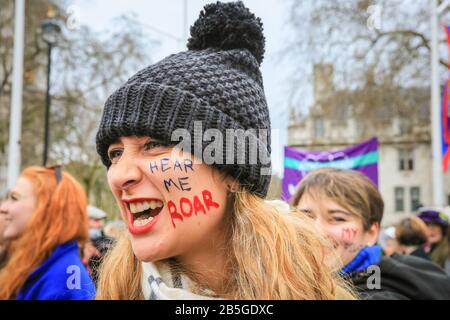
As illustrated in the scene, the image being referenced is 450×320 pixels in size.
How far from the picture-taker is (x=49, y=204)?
2.47m

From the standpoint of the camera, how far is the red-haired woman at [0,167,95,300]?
2.25 metres

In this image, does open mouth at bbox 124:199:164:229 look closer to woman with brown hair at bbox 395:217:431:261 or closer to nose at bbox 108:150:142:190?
nose at bbox 108:150:142:190

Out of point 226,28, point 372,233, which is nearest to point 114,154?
point 226,28

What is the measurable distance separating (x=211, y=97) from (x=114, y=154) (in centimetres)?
30

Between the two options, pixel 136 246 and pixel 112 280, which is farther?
pixel 112 280

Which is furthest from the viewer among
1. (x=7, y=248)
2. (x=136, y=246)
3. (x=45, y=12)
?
(x=45, y=12)

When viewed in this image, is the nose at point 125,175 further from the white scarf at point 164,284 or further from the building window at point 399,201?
the building window at point 399,201

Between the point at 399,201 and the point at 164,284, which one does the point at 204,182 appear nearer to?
the point at 164,284

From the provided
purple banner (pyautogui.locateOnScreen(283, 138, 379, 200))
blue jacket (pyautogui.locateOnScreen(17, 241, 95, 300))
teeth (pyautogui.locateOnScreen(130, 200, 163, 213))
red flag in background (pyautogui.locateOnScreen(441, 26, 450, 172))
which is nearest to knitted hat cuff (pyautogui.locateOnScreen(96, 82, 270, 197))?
teeth (pyautogui.locateOnScreen(130, 200, 163, 213))

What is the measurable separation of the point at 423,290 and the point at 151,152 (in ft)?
5.74

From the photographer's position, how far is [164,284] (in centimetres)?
119

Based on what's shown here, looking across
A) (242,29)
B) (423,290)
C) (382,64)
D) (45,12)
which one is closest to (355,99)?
(382,64)

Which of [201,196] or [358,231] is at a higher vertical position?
[201,196]
